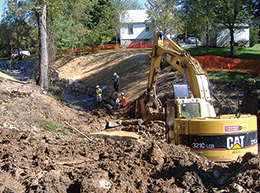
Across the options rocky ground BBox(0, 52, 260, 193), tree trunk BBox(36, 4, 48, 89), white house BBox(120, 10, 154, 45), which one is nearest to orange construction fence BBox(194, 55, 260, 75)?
rocky ground BBox(0, 52, 260, 193)

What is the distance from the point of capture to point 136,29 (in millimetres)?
44000

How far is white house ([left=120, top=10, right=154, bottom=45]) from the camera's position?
4356 centimetres

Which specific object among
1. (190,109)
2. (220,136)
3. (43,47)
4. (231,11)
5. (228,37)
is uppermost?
(231,11)

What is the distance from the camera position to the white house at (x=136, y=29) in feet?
143

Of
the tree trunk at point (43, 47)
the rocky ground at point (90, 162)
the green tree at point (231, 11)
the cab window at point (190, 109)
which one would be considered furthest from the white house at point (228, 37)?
the cab window at point (190, 109)

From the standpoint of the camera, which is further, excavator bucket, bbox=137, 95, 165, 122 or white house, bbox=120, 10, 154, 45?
white house, bbox=120, 10, 154, 45

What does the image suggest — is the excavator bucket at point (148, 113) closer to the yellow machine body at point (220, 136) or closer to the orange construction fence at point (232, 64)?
the yellow machine body at point (220, 136)

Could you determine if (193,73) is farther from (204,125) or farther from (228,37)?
(228,37)

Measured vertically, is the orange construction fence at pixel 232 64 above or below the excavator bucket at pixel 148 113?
above

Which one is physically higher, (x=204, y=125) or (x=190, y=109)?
(x=190, y=109)

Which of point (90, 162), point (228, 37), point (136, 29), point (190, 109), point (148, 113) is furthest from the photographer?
point (136, 29)

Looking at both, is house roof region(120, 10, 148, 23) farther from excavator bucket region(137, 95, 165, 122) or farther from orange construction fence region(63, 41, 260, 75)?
excavator bucket region(137, 95, 165, 122)

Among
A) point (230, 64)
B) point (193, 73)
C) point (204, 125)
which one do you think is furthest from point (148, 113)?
point (230, 64)

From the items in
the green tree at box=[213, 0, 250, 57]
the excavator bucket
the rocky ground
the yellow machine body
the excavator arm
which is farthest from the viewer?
the green tree at box=[213, 0, 250, 57]
